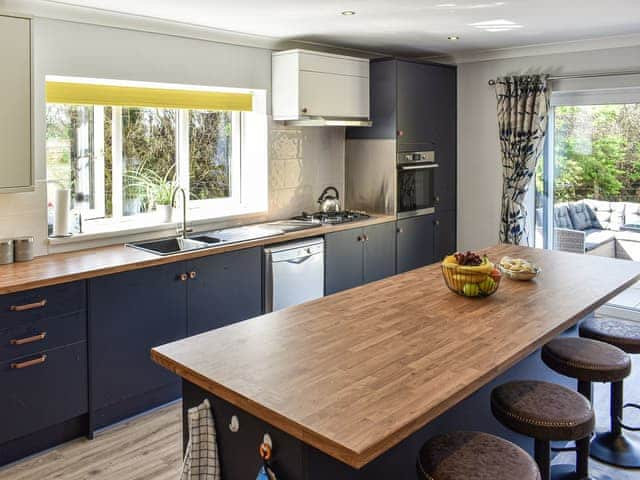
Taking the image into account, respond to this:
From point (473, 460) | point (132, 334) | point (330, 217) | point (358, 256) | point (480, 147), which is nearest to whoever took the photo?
point (473, 460)

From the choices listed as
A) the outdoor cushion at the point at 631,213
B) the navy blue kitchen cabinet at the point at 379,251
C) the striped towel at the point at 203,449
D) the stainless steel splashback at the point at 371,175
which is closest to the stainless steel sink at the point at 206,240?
the navy blue kitchen cabinet at the point at 379,251

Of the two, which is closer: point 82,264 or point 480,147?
point 82,264

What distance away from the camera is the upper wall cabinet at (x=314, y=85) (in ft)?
16.0

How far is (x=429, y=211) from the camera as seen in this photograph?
5895mm

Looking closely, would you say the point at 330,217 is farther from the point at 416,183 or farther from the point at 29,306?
the point at 29,306

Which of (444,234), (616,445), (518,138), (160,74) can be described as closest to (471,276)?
(616,445)

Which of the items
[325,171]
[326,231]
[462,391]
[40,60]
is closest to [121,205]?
[40,60]

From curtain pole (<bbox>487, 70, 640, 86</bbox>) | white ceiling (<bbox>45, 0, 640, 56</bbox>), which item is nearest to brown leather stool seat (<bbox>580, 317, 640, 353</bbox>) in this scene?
white ceiling (<bbox>45, 0, 640, 56</bbox>)

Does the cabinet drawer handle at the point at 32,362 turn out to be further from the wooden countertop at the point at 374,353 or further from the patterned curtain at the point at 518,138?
the patterned curtain at the point at 518,138

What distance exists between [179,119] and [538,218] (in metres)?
3.33

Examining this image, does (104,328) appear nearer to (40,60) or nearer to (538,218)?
(40,60)

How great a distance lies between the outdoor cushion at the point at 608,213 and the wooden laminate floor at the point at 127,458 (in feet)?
7.37

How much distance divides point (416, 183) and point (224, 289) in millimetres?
2307

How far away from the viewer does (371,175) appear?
5598 millimetres
